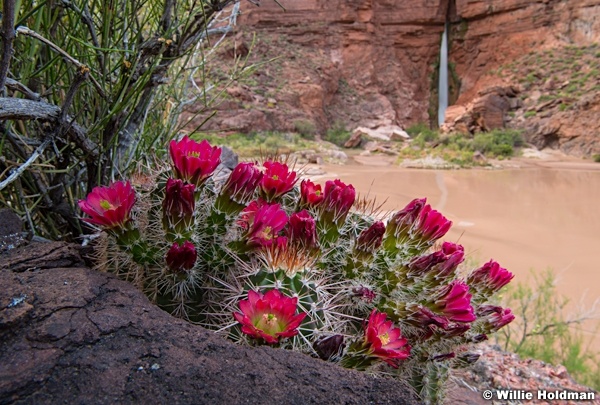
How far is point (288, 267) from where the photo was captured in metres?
1.26

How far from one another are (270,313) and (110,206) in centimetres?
54

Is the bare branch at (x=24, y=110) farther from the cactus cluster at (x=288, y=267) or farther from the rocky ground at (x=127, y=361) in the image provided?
the rocky ground at (x=127, y=361)

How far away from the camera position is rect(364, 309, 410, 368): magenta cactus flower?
1201 mm

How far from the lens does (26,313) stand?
39.1 inches

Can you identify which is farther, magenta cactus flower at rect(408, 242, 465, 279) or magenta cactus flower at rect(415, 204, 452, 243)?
magenta cactus flower at rect(415, 204, 452, 243)

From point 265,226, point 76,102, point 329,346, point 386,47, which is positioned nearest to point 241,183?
point 265,226

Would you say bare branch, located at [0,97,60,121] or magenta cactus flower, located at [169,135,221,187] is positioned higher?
bare branch, located at [0,97,60,121]

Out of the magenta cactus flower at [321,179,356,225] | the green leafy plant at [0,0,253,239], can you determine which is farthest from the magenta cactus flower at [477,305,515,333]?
the green leafy plant at [0,0,253,239]

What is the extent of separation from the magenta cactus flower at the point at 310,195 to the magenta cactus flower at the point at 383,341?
489 millimetres

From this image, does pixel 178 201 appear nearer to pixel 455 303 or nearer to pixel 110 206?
pixel 110 206

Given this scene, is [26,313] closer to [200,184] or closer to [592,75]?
[200,184]

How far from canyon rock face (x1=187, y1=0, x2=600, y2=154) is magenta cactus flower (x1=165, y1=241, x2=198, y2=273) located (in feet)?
89.2

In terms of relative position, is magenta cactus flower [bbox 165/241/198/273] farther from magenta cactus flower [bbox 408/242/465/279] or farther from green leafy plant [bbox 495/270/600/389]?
green leafy plant [bbox 495/270/600/389]

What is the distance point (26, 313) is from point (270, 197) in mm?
823
